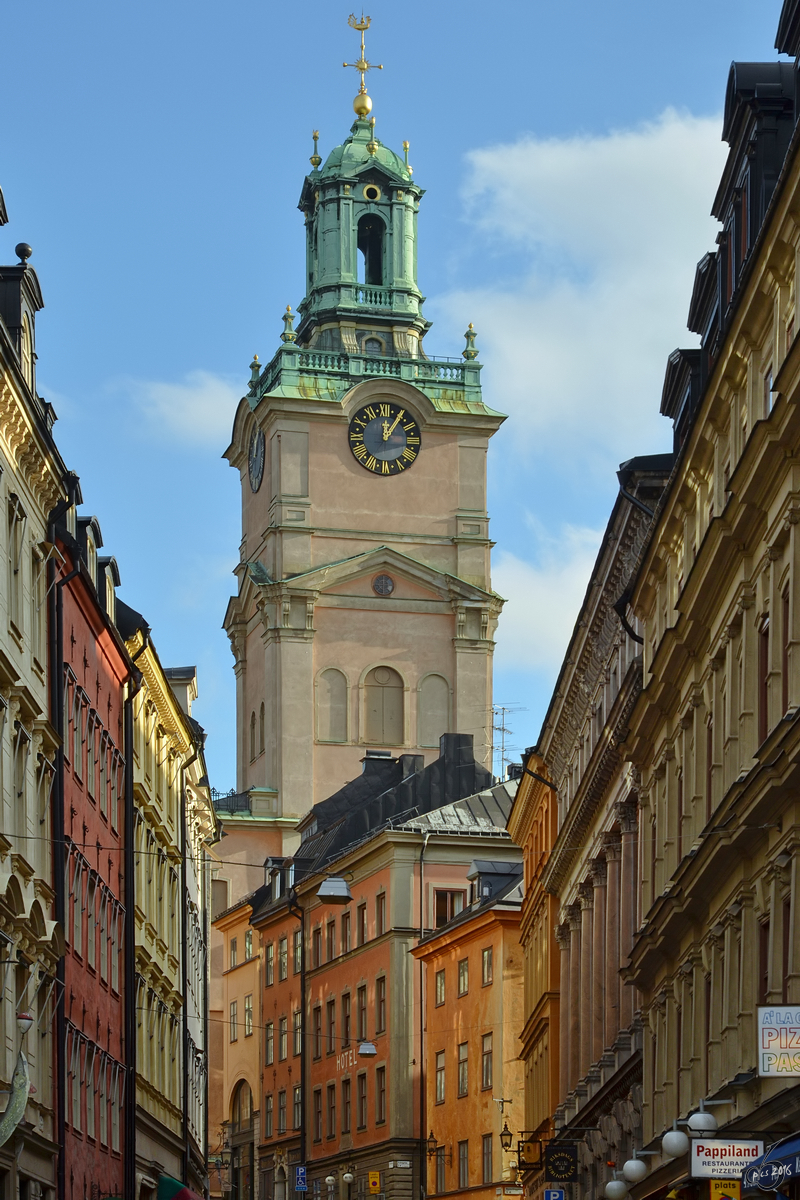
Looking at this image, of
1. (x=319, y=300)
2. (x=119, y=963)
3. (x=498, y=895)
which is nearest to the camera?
(x=119, y=963)

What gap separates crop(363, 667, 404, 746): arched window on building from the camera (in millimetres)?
116938

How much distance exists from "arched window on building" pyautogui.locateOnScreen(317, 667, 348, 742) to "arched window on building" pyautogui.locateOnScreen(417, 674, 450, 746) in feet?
11.7

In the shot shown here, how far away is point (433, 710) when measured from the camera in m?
118

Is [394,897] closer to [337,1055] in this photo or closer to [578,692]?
[337,1055]

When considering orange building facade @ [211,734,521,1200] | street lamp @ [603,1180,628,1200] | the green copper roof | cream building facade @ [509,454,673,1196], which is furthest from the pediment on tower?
street lamp @ [603,1180,628,1200]

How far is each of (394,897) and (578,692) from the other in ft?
113

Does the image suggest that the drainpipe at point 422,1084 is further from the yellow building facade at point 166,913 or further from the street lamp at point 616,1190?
the street lamp at point 616,1190

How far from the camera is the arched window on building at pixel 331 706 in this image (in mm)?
116375

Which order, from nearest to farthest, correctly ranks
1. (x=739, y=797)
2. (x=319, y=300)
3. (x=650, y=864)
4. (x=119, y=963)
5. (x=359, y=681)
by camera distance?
(x=739, y=797)
(x=650, y=864)
(x=119, y=963)
(x=359, y=681)
(x=319, y=300)

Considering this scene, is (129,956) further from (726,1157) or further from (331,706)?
(331,706)

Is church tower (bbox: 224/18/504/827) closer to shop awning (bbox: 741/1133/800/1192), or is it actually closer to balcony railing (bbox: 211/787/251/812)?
balcony railing (bbox: 211/787/251/812)

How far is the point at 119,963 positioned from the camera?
56.1m

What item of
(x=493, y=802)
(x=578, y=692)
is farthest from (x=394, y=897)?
(x=578, y=692)

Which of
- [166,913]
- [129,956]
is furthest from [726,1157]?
[166,913]
